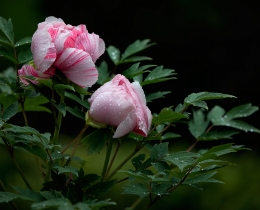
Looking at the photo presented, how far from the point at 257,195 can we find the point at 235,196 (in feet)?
0.25

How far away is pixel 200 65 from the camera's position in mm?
3492

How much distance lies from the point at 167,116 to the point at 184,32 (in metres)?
2.83

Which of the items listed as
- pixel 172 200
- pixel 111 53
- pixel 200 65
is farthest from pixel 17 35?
pixel 111 53

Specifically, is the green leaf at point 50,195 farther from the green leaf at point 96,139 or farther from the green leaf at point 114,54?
the green leaf at point 114,54

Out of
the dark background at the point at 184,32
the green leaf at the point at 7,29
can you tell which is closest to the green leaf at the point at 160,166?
the green leaf at the point at 7,29

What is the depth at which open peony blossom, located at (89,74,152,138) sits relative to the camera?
2.26 ft

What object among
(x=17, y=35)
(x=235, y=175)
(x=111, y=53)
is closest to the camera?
(x=111, y=53)

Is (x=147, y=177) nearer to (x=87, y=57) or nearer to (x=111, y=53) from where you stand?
(x=87, y=57)

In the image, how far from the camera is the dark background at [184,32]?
11.3 feet

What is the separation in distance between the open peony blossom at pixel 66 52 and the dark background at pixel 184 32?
8.69 ft

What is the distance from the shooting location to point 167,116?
2.37ft

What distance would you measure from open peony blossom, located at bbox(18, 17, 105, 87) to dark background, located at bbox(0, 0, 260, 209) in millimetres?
2650

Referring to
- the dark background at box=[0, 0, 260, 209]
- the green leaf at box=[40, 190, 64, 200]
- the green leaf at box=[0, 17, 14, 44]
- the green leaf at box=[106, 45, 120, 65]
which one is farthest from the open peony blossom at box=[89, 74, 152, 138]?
the dark background at box=[0, 0, 260, 209]

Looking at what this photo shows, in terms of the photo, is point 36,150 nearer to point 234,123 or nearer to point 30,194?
point 30,194
